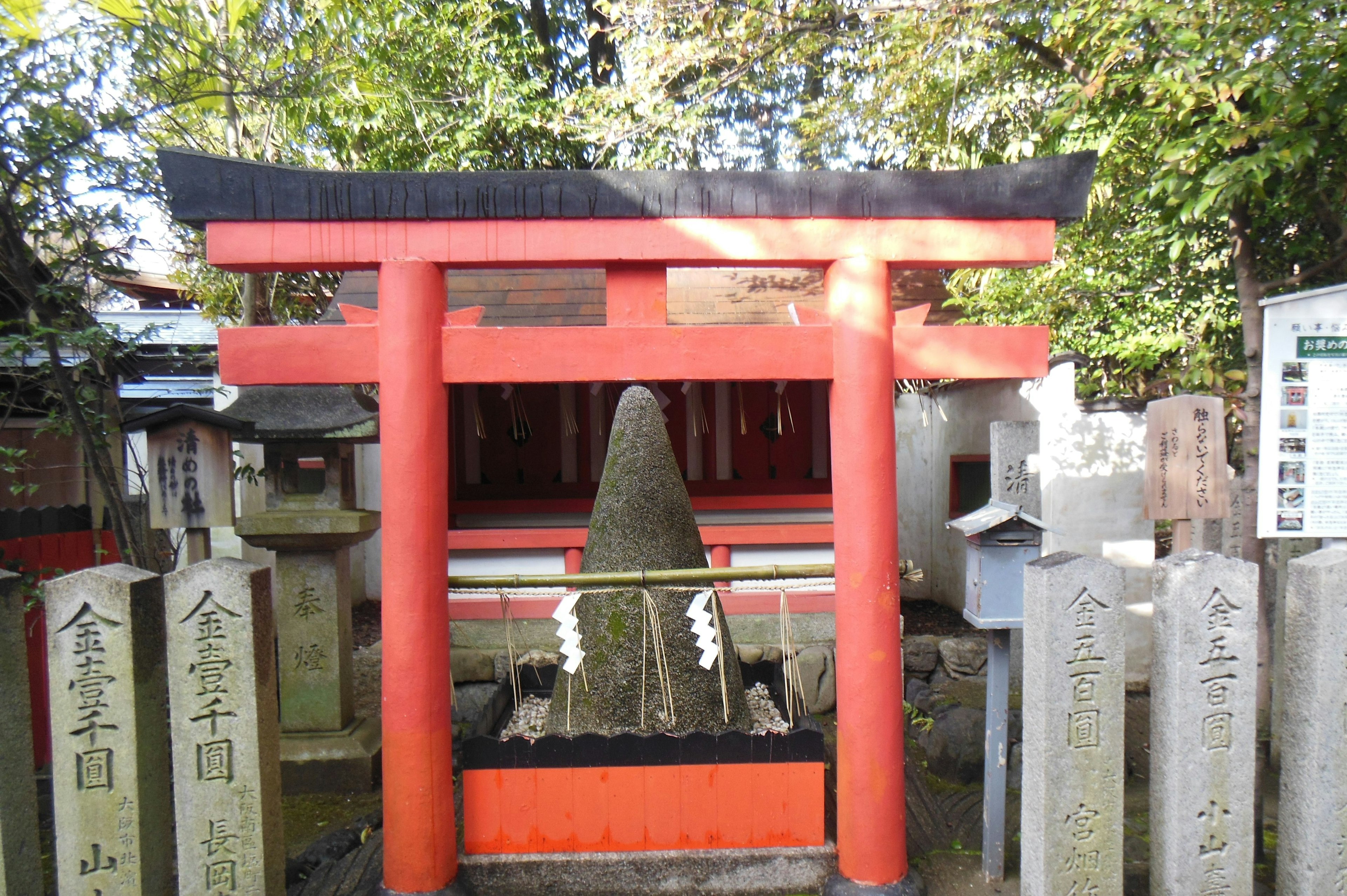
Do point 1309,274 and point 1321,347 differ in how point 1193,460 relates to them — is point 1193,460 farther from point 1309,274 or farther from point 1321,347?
point 1309,274

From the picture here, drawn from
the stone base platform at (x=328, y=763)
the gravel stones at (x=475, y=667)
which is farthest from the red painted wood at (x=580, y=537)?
the stone base platform at (x=328, y=763)

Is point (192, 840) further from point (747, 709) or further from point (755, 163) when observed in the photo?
point (755, 163)

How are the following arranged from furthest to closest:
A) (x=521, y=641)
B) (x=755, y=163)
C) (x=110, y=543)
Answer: (x=755, y=163)
(x=521, y=641)
(x=110, y=543)

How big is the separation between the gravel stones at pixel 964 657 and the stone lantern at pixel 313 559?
5.28 m

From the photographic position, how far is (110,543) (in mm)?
5906

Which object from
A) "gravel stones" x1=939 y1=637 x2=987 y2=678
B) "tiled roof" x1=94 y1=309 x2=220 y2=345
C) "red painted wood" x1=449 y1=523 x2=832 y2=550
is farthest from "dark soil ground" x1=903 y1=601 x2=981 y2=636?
"tiled roof" x1=94 y1=309 x2=220 y2=345

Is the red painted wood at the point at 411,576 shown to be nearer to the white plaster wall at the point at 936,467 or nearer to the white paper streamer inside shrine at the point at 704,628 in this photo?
the white paper streamer inside shrine at the point at 704,628

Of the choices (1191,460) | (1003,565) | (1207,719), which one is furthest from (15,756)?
(1191,460)

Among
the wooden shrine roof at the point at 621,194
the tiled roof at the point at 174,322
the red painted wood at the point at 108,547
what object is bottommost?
the red painted wood at the point at 108,547

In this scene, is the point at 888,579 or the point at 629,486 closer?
the point at 888,579

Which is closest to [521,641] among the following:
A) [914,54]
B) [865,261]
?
[865,261]

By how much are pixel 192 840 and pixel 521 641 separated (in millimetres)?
3914

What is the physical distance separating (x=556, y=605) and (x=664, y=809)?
3.46m

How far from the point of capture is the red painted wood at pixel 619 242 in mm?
3693
